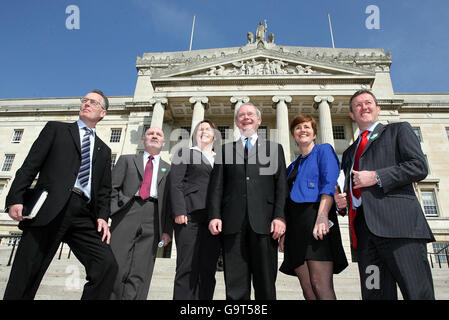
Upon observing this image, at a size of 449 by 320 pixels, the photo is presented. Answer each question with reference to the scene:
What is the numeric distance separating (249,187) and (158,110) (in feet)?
89.3

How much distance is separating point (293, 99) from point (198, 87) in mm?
10148

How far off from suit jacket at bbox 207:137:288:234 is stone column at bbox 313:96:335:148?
75.9 feet

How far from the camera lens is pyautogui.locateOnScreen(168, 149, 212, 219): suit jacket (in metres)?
5.06

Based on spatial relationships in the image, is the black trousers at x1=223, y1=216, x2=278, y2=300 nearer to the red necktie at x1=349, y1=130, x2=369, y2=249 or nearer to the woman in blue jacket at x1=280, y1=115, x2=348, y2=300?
the woman in blue jacket at x1=280, y1=115, x2=348, y2=300

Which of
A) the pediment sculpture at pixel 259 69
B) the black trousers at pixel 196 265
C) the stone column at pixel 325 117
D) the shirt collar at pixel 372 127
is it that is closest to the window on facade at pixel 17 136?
the pediment sculpture at pixel 259 69

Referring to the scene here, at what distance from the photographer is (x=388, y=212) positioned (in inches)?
147

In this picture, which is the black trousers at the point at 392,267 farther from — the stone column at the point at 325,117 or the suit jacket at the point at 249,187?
the stone column at the point at 325,117

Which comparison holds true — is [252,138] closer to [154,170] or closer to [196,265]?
[196,265]

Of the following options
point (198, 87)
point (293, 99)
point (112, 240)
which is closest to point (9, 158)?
point (198, 87)

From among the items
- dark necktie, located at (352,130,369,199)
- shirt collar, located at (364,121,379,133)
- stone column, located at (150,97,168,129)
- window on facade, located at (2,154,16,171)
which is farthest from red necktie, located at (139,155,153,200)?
window on facade, located at (2,154,16,171)

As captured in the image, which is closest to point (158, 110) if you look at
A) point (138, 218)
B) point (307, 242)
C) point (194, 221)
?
point (138, 218)

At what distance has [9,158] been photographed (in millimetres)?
35250

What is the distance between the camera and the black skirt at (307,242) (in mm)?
4160
